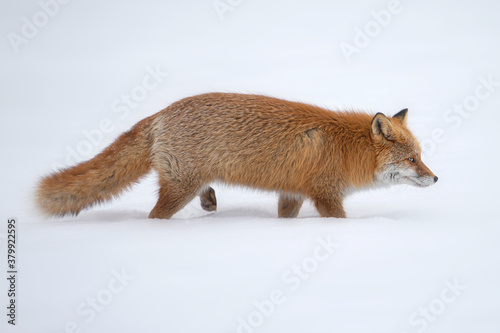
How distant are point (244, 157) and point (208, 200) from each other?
0.82 m

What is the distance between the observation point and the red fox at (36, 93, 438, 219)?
4.25 meters

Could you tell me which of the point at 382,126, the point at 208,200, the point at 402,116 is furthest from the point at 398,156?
the point at 208,200

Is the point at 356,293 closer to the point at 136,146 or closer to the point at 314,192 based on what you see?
the point at 314,192

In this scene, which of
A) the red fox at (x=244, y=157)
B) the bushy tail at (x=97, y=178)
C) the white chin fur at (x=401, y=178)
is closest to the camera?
the bushy tail at (x=97, y=178)

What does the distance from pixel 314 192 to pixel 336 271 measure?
1.47 m

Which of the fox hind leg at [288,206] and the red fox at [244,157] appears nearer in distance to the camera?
the red fox at [244,157]

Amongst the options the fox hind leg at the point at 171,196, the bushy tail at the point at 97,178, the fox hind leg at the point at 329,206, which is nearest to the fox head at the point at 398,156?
the fox hind leg at the point at 329,206

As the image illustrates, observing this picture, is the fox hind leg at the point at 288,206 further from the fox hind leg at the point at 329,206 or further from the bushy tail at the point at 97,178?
the bushy tail at the point at 97,178

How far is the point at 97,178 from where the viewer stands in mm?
4195

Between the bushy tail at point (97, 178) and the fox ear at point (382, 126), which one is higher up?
the fox ear at point (382, 126)

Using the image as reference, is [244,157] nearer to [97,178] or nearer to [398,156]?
[97,178]

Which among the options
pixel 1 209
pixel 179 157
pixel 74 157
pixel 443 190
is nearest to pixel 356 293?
pixel 179 157

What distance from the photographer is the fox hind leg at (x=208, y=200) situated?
16.0ft

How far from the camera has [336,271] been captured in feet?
9.83
